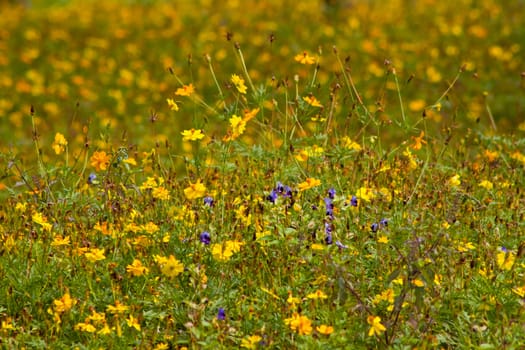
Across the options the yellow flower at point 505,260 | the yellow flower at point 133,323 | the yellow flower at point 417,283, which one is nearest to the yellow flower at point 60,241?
the yellow flower at point 133,323

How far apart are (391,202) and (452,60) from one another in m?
6.50

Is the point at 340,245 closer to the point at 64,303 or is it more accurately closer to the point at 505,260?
the point at 505,260

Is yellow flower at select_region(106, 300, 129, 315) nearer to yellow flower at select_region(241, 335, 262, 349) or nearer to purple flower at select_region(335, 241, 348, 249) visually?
yellow flower at select_region(241, 335, 262, 349)

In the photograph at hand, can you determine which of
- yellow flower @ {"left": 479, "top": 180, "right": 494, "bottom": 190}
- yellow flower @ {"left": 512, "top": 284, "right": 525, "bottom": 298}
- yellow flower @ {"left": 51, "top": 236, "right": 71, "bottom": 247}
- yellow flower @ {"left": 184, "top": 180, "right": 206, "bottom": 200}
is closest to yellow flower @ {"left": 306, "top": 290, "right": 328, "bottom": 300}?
yellow flower @ {"left": 184, "top": 180, "right": 206, "bottom": 200}

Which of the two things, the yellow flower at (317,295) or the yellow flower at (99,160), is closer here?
the yellow flower at (317,295)

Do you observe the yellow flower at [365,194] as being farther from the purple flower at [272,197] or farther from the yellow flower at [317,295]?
the yellow flower at [317,295]

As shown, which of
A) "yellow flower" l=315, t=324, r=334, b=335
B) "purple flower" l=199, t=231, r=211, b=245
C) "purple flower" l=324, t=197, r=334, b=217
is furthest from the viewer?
"purple flower" l=324, t=197, r=334, b=217

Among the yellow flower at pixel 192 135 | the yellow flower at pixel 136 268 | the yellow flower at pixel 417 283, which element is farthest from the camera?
the yellow flower at pixel 192 135

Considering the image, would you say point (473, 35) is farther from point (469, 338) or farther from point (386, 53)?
point (469, 338)

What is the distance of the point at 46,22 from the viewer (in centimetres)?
1280

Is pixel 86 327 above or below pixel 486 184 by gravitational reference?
below

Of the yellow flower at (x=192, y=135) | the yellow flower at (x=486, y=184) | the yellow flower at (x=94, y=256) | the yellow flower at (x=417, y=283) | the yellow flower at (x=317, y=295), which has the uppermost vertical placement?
the yellow flower at (x=192, y=135)

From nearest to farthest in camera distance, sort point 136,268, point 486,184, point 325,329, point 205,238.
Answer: point 325,329 < point 136,268 < point 205,238 < point 486,184

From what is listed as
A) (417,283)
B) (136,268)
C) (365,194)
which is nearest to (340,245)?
(417,283)
